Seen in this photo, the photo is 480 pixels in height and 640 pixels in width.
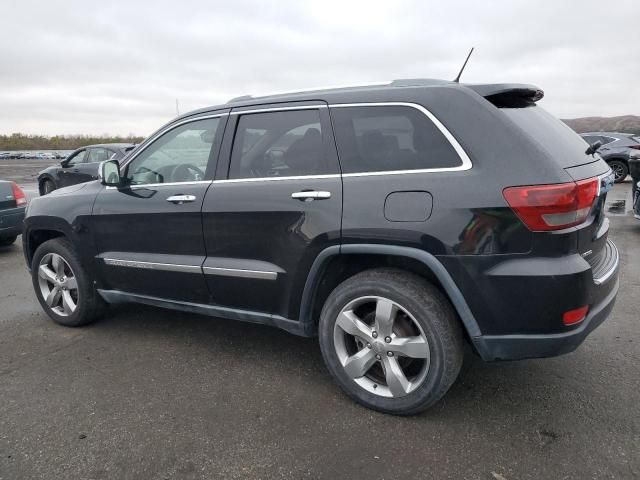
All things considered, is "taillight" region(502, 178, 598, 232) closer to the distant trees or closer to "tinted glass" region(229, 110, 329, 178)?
"tinted glass" region(229, 110, 329, 178)

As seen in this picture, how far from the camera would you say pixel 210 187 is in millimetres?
3305

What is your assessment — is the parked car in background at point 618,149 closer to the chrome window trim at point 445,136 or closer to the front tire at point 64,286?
the chrome window trim at point 445,136

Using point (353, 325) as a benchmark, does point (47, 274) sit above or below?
below

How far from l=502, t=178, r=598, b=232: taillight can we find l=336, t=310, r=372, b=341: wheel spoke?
101 centimetres

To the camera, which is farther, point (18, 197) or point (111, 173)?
point (18, 197)

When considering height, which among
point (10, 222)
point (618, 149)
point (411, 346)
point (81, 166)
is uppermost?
point (618, 149)

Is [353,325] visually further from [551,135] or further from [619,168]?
[619,168]

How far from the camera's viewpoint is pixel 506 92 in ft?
8.76

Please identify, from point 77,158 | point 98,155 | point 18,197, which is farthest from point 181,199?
point 77,158

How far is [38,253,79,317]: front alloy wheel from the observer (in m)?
4.15

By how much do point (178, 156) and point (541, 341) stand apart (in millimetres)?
2656

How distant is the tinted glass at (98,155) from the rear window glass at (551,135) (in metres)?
12.0

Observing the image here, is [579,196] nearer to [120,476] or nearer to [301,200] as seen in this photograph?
[301,200]

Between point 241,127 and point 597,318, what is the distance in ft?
7.81
